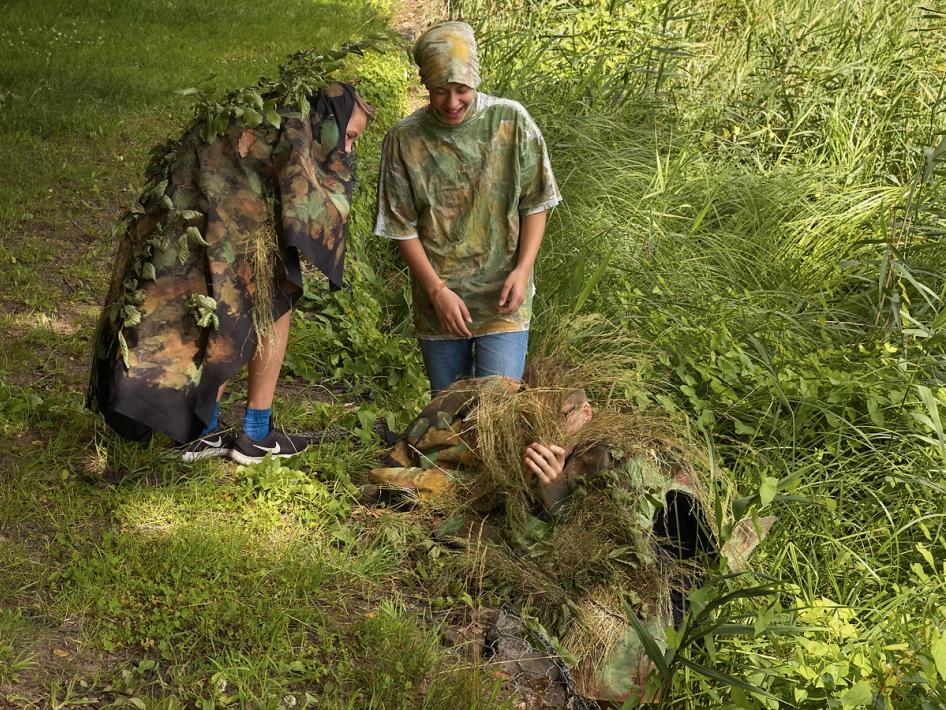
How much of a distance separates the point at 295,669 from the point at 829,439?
7.40ft

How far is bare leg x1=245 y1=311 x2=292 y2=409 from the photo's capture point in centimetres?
362

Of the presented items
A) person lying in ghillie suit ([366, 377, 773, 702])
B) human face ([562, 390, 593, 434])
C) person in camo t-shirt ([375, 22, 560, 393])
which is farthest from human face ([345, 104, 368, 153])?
human face ([562, 390, 593, 434])

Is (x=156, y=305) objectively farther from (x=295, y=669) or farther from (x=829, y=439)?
(x=829, y=439)

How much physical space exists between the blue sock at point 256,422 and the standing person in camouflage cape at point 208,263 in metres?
0.21

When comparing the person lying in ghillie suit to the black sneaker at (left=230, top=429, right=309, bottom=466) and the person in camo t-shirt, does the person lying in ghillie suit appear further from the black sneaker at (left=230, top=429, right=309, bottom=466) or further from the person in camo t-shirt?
the black sneaker at (left=230, top=429, right=309, bottom=466)

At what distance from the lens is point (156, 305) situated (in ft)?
11.1

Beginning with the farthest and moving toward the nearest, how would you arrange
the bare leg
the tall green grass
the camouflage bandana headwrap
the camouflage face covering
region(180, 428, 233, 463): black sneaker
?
region(180, 428, 233, 463): black sneaker
the bare leg
the camouflage face covering
the camouflage bandana headwrap
the tall green grass

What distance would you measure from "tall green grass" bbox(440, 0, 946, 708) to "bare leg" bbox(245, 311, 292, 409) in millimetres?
1327

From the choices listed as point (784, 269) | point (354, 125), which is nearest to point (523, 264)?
point (354, 125)

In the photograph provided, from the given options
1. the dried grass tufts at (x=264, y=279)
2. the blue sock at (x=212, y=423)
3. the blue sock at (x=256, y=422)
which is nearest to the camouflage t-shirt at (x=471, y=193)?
the dried grass tufts at (x=264, y=279)

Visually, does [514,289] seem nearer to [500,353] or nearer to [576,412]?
[500,353]

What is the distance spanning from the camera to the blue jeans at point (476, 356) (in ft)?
11.9

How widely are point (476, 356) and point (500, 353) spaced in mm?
102

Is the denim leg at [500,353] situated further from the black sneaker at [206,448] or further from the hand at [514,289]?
the black sneaker at [206,448]
